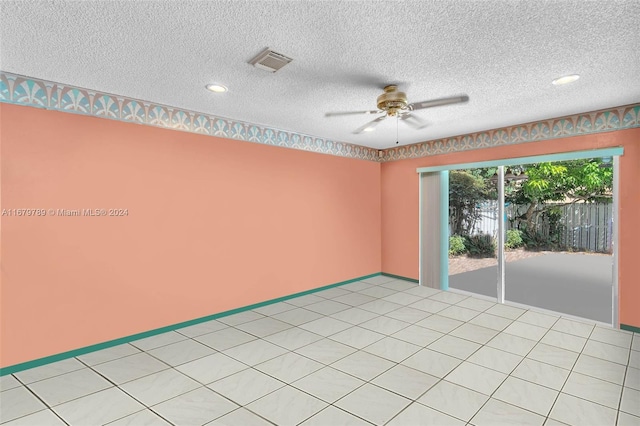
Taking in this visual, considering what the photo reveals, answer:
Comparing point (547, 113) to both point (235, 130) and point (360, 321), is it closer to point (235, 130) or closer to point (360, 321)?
point (360, 321)

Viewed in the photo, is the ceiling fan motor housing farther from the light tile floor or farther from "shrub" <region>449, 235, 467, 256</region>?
"shrub" <region>449, 235, 467, 256</region>

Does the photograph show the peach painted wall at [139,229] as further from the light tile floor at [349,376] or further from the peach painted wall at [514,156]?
the peach painted wall at [514,156]

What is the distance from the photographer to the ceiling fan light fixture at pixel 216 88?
2801 mm

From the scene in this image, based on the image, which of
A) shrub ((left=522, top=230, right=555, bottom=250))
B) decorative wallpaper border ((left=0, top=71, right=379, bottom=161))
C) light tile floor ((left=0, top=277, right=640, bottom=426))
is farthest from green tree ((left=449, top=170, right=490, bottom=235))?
decorative wallpaper border ((left=0, top=71, right=379, bottom=161))

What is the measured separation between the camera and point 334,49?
2.15 m

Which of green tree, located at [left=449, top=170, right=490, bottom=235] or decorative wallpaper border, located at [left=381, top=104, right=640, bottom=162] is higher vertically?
decorative wallpaper border, located at [left=381, top=104, right=640, bottom=162]

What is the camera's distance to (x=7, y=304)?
2.56m

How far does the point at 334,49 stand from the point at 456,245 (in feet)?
18.9

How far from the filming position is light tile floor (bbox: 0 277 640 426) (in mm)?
2057

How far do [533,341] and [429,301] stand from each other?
1.46 m

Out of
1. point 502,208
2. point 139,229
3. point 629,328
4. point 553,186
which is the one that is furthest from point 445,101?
point 553,186

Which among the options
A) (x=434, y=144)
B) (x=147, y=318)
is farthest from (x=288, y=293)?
(x=434, y=144)

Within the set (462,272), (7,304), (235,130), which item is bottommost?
(462,272)

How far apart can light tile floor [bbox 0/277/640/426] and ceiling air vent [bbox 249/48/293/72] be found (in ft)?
8.04
